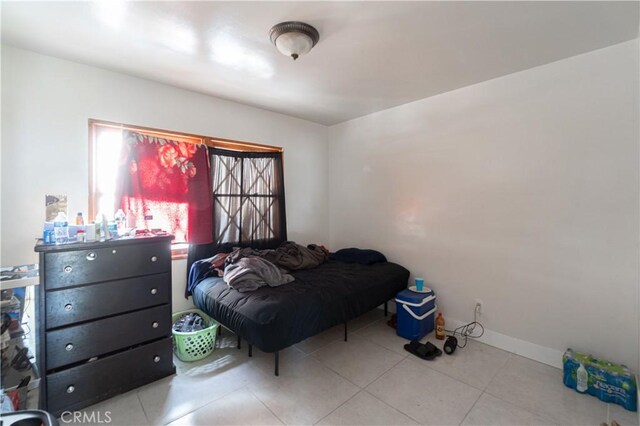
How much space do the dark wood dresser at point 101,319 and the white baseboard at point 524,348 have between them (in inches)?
109

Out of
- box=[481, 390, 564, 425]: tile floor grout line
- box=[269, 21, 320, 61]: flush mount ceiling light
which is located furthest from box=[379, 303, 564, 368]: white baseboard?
box=[269, 21, 320, 61]: flush mount ceiling light

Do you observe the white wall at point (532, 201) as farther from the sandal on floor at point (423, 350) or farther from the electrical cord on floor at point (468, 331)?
the sandal on floor at point (423, 350)

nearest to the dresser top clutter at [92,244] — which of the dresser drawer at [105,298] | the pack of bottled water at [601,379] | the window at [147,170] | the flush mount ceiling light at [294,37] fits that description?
the dresser drawer at [105,298]

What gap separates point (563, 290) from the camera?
82.0 inches

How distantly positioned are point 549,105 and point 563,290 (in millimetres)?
1491

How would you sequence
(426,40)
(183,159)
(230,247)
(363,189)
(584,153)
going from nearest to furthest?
(426,40) < (584,153) < (183,159) < (230,247) < (363,189)

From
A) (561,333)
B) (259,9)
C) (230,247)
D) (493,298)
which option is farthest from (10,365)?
(561,333)

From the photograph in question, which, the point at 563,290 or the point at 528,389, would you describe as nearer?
the point at 528,389

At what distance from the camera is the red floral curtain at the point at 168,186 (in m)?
2.33

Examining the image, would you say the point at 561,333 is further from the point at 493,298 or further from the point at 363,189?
the point at 363,189

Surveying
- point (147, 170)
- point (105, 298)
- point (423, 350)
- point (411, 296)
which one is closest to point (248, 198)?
point (147, 170)

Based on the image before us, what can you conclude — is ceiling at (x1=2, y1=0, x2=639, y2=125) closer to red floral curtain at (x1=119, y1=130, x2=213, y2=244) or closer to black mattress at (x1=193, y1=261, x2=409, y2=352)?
red floral curtain at (x1=119, y1=130, x2=213, y2=244)

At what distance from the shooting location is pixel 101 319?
173 centimetres

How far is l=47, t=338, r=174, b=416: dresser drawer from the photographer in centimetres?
158
